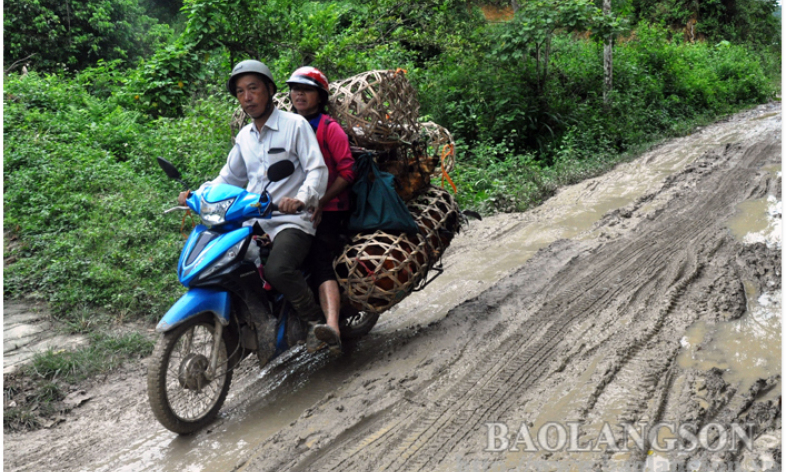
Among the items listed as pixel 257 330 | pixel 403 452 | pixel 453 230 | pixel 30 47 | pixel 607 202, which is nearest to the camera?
pixel 403 452

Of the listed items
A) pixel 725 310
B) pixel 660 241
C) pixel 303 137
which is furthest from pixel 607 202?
pixel 303 137

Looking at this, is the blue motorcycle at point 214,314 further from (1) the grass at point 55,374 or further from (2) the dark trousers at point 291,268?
(1) the grass at point 55,374

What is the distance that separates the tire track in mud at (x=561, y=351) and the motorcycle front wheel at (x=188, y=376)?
0.69 metres

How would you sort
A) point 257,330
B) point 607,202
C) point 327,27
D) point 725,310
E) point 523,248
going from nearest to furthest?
point 257,330
point 725,310
point 523,248
point 607,202
point 327,27

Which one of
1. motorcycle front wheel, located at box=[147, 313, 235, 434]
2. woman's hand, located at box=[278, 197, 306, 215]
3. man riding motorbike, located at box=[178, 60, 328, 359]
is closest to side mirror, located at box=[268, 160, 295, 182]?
woman's hand, located at box=[278, 197, 306, 215]

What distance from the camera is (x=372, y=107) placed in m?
4.20

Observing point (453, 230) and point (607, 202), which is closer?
point (453, 230)

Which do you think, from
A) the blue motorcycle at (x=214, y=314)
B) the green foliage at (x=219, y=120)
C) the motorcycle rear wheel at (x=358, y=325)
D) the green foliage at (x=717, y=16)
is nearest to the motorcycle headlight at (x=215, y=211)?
the blue motorcycle at (x=214, y=314)

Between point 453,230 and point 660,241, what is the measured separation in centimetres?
261

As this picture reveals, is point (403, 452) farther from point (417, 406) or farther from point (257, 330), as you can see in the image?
point (257, 330)

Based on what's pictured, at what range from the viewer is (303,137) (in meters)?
3.86

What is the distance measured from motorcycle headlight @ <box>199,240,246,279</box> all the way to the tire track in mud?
3.61ft

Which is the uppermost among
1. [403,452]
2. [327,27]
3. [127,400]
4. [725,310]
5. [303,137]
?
[327,27]

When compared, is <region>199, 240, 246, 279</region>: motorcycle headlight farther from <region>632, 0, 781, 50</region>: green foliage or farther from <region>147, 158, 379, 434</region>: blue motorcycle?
<region>632, 0, 781, 50</region>: green foliage
